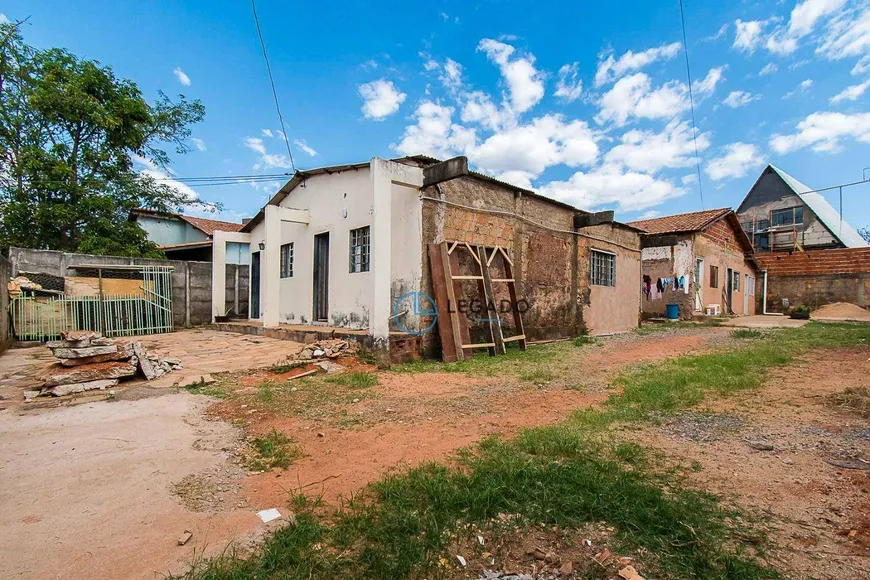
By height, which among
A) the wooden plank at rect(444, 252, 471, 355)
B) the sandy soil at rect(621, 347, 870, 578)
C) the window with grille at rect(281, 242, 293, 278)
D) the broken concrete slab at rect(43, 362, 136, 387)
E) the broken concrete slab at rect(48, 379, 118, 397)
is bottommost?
the sandy soil at rect(621, 347, 870, 578)

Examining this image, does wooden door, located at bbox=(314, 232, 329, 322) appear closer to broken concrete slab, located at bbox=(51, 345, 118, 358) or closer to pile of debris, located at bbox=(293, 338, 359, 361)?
pile of debris, located at bbox=(293, 338, 359, 361)

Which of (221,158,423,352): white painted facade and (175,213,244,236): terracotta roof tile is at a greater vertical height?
(175,213,244,236): terracotta roof tile

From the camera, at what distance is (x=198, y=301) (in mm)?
12414

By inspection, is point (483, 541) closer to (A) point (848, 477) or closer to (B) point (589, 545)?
(B) point (589, 545)

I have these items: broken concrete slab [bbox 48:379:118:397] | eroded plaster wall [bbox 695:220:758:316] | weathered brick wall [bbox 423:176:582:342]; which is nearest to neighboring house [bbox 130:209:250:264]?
broken concrete slab [bbox 48:379:118:397]

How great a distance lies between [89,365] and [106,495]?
3.96 metres

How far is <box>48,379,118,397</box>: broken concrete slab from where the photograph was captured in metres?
4.89

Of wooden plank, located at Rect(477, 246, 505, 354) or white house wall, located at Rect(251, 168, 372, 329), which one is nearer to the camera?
wooden plank, located at Rect(477, 246, 505, 354)

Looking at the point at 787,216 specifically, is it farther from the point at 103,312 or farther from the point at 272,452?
the point at 103,312

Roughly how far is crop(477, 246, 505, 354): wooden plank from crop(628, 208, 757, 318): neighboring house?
8.97 metres

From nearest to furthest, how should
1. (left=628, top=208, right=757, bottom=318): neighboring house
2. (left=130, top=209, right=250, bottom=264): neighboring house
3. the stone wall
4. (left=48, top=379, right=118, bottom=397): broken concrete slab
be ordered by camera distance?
(left=48, top=379, right=118, bottom=397): broken concrete slab → the stone wall → (left=628, top=208, right=757, bottom=318): neighboring house → (left=130, top=209, right=250, bottom=264): neighboring house

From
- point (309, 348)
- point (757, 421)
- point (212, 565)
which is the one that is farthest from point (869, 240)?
point (212, 565)

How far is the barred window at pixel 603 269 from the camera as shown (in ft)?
40.0

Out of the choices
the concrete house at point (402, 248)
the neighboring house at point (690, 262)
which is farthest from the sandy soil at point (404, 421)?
the neighboring house at point (690, 262)
